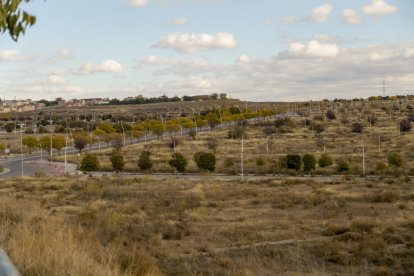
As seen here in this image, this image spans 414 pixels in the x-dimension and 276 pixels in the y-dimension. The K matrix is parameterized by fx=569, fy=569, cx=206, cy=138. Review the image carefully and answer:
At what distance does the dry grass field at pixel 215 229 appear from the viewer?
11.3m

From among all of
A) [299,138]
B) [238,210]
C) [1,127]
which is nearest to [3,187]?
[238,210]

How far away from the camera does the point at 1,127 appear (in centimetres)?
15175

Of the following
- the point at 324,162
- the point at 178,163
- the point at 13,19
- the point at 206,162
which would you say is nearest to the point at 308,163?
the point at 324,162

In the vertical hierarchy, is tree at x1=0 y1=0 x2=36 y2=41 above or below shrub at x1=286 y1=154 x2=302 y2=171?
above

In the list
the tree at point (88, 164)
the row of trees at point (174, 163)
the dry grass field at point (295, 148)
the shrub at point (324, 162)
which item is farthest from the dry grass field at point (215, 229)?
the tree at point (88, 164)

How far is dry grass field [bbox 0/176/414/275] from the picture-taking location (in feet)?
37.0

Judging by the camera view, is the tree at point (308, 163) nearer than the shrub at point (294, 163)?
Yes

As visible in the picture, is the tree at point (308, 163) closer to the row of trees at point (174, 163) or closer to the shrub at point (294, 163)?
the shrub at point (294, 163)

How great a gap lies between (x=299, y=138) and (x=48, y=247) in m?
79.4

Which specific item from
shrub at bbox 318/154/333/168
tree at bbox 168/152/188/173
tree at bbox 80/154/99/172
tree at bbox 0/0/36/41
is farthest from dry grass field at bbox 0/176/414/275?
tree at bbox 80/154/99/172

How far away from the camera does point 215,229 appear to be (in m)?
24.3

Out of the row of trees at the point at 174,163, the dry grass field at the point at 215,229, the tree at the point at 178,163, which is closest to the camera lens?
the dry grass field at the point at 215,229

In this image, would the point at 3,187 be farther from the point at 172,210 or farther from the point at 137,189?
the point at 172,210

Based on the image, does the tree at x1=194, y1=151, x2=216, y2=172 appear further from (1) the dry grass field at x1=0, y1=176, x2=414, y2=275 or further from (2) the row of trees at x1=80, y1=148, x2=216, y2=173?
(1) the dry grass field at x1=0, y1=176, x2=414, y2=275
